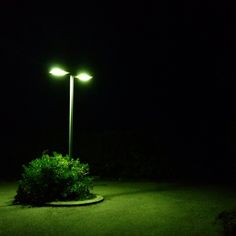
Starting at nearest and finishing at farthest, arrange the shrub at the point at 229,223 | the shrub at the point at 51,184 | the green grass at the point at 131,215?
the shrub at the point at 229,223 < the green grass at the point at 131,215 < the shrub at the point at 51,184

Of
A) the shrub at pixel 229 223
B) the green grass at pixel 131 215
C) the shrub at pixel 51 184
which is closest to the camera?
the shrub at pixel 229 223

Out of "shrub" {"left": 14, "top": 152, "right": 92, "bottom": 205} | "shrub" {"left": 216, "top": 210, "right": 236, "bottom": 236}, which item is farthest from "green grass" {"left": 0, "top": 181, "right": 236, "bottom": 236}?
"shrub" {"left": 14, "top": 152, "right": 92, "bottom": 205}

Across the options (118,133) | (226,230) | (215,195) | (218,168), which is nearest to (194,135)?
(218,168)

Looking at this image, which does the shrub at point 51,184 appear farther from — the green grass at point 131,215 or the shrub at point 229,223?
the shrub at point 229,223

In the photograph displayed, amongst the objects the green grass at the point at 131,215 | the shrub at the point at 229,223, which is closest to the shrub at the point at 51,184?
the green grass at the point at 131,215

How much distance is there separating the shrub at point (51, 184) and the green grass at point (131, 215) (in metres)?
0.68

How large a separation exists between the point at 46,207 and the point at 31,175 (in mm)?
1436

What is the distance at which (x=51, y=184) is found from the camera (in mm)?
12133

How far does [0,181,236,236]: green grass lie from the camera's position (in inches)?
343

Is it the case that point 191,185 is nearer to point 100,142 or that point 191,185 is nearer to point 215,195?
point 215,195

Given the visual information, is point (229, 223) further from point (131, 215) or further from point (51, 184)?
point (51, 184)

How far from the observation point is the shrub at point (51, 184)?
39.4ft

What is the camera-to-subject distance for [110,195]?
45.3 feet

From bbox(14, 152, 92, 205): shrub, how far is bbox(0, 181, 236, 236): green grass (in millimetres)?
681
